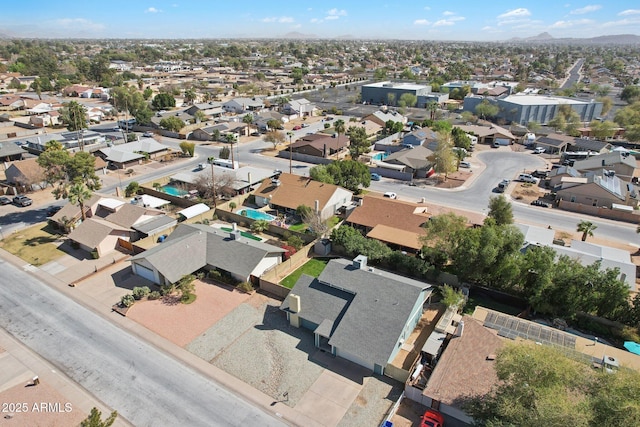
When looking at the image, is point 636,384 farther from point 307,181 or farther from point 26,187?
point 26,187

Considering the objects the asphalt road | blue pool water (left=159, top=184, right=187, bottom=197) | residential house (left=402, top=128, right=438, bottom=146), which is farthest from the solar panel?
residential house (left=402, top=128, right=438, bottom=146)

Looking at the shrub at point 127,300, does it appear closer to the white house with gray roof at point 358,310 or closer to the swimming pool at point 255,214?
the white house with gray roof at point 358,310

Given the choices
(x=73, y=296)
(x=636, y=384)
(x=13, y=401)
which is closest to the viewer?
(x=636, y=384)

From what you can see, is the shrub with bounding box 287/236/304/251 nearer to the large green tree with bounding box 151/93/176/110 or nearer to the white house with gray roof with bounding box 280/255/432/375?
the white house with gray roof with bounding box 280/255/432/375

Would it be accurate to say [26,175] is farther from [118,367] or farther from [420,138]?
[420,138]

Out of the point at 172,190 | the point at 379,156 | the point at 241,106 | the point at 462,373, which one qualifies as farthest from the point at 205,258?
the point at 241,106

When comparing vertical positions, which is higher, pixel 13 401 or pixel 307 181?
pixel 307 181

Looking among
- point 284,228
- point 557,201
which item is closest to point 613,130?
point 557,201
